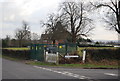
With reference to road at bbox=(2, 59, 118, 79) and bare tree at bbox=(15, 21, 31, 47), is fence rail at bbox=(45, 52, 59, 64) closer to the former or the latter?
road at bbox=(2, 59, 118, 79)

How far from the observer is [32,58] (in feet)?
102

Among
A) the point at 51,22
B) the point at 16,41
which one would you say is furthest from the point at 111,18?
the point at 16,41

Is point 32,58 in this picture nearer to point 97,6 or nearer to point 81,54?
point 81,54

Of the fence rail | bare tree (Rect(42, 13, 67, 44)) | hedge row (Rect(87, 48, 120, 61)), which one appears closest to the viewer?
the fence rail

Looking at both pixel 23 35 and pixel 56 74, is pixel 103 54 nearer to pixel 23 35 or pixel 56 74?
pixel 56 74

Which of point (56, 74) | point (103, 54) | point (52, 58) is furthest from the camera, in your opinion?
point (103, 54)

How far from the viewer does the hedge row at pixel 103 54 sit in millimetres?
24953

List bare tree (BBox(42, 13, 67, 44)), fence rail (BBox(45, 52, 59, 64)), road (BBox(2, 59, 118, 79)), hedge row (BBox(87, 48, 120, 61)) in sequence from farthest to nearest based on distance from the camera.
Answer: bare tree (BBox(42, 13, 67, 44))
hedge row (BBox(87, 48, 120, 61))
fence rail (BBox(45, 52, 59, 64))
road (BBox(2, 59, 118, 79))

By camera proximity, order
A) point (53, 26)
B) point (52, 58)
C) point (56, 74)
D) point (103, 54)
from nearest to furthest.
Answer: point (56, 74) < point (52, 58) < point (103, 54) < point (53, 26)

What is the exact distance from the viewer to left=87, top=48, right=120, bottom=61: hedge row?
81.9 ft

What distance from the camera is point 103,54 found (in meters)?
25.5

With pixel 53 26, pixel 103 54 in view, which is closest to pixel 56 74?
pixel 103 54

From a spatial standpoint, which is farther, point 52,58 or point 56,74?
point 52,58

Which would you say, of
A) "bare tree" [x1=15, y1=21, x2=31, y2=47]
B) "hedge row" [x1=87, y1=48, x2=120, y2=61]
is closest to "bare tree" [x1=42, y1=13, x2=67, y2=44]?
"bare tree" [x1=15, y1=21, x2=31, y2=47]
